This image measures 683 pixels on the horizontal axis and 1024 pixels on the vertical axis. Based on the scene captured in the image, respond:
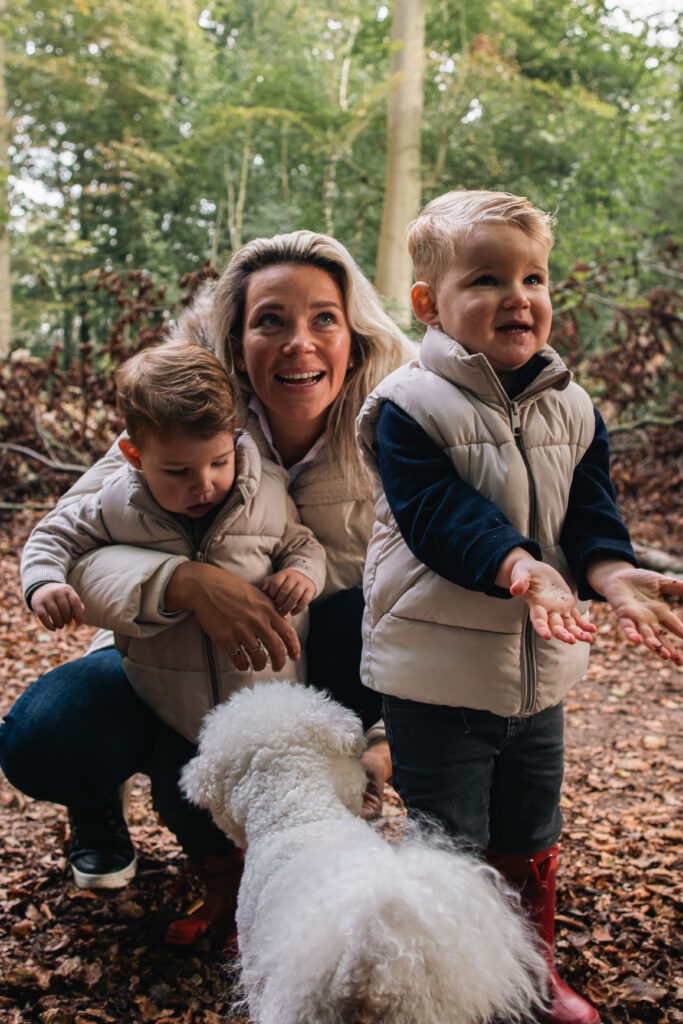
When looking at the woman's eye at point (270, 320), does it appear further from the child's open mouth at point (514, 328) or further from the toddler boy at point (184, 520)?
the child's open mouth at point (514, 328)

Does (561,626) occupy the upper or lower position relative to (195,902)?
upper

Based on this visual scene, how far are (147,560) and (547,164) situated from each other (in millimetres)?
15337

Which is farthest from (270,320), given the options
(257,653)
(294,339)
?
(257,653)

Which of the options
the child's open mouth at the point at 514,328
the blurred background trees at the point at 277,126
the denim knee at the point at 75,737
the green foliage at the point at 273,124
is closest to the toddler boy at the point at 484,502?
the child's open mouth at the point at 514,328

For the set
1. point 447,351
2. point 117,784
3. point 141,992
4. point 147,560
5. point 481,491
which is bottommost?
point 141,992

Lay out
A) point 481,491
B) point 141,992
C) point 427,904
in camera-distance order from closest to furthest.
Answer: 1. point 427,904
2. point 481,491
3. point 141,992

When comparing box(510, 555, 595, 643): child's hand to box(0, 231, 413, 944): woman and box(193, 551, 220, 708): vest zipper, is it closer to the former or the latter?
box(0, 231, 413, 944): woman

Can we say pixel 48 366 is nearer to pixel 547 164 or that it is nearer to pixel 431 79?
pixel 431 79

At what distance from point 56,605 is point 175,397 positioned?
59 cm

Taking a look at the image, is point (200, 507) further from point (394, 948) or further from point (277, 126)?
point (277, 126)

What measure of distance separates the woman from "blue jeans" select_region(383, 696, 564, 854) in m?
0.16

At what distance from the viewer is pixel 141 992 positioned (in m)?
1.89

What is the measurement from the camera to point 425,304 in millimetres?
1843

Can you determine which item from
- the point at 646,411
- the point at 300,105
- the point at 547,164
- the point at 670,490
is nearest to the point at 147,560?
the point at 670,490
